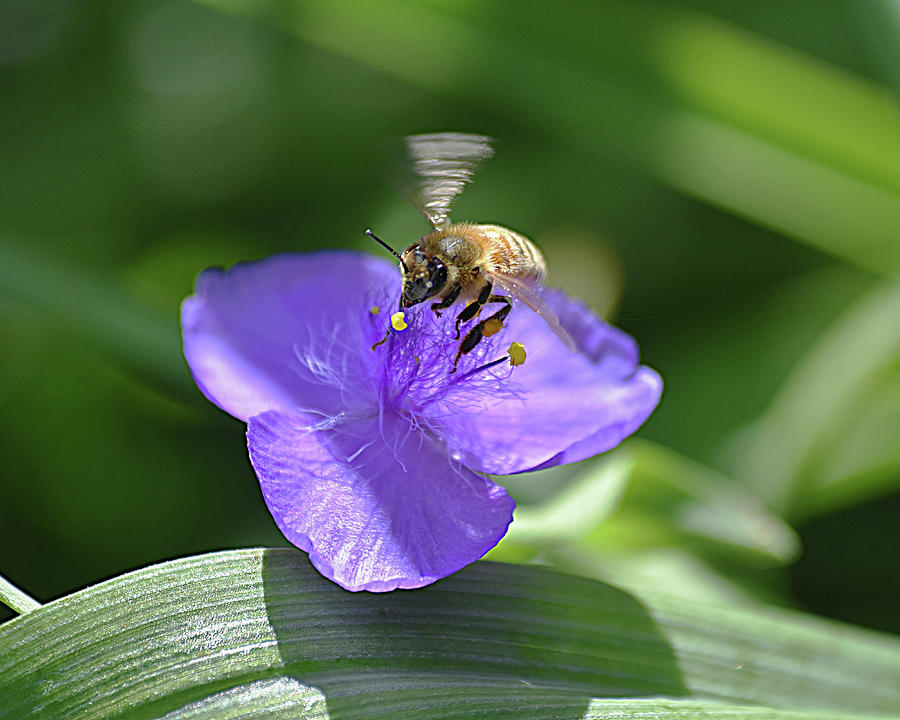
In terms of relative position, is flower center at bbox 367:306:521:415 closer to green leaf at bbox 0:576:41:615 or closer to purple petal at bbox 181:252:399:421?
purple petal at bbox 181:252:399:421

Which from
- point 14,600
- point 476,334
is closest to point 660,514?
point 476,334

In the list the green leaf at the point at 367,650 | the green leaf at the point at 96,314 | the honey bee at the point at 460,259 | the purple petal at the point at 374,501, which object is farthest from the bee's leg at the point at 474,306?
the green leaf at the point at 96,314

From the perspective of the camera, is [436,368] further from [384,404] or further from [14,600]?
[14,600]

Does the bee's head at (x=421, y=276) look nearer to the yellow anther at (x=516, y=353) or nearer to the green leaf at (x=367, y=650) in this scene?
the yellow anther at (x=516, y=353)

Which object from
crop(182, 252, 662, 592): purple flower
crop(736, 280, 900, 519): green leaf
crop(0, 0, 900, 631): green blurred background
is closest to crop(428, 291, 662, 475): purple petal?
crop(182, 252, 662, 592): purple flower

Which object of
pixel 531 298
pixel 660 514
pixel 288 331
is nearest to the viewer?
pixel 531 298

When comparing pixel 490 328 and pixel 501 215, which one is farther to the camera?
pixel 501 215
